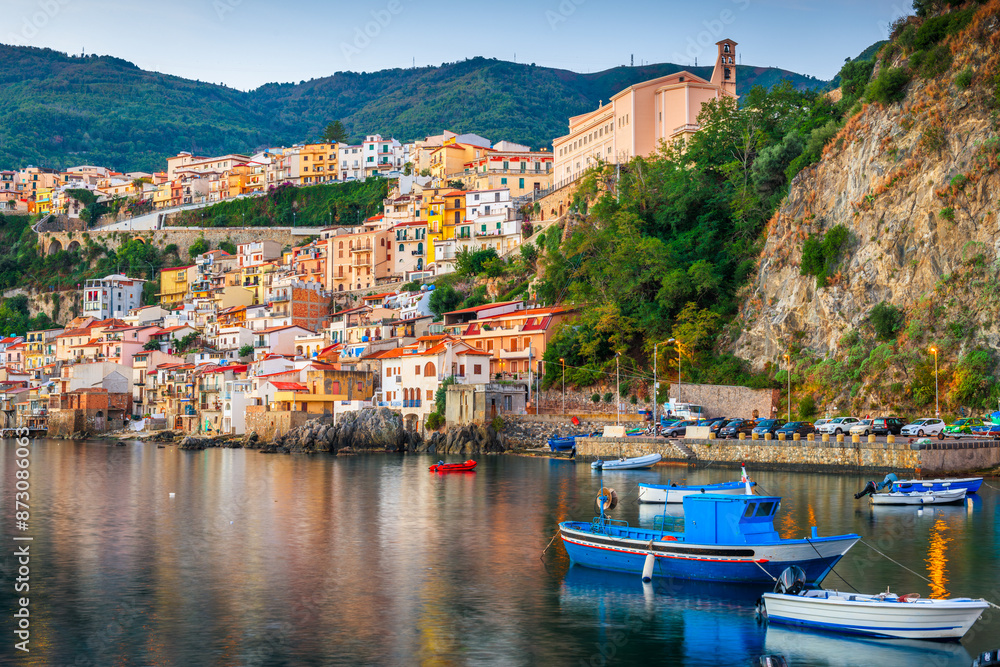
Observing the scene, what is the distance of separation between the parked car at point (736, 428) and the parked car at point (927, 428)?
8579 millimetres

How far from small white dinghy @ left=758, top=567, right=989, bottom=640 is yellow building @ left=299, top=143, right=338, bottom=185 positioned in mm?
117743

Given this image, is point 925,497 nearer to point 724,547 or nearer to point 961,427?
point 961,427

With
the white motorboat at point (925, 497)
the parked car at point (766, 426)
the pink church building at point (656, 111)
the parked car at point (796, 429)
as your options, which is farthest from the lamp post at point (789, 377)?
the pink church building at point (656, 111)

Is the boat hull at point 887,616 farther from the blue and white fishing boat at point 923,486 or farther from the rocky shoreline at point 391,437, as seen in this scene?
the rocky shoreline at point 391,437

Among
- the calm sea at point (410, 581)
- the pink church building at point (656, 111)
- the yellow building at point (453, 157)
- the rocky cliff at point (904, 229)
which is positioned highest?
the yellow building at point (453, 157)

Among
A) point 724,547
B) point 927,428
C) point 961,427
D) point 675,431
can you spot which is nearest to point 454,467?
point 675,431

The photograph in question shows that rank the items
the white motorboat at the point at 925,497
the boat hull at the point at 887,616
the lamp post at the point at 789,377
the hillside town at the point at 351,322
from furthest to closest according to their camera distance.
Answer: the hillside town at the point at 351,322
the lamp post at the point at 789,377
the white motorboat at the point at 925,497
the boat hull at the point at 887,616

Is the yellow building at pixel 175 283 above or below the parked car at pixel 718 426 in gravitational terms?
above

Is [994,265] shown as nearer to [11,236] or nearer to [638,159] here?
[638,159]

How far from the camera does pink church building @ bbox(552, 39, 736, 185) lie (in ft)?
252

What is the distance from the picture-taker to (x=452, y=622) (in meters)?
19.7

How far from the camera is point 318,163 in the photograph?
13175 cm

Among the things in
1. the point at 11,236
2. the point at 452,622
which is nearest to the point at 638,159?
the point at 452,622

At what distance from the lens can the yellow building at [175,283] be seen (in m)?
113
